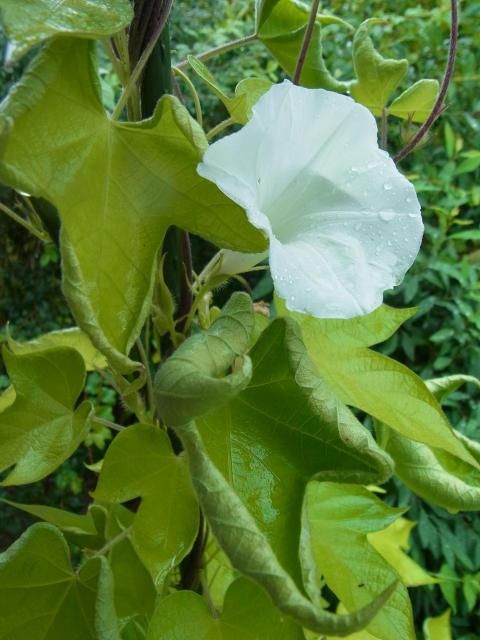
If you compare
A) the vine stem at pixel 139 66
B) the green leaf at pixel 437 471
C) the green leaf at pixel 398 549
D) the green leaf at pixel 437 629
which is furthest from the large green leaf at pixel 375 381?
the green leaf at pixel 437 629

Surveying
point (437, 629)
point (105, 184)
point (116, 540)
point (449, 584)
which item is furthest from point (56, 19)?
point (449, 584)

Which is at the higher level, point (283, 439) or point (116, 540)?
point (283, 439)

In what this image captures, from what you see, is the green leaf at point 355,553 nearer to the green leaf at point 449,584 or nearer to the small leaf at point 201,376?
the small leaf at point 201,376

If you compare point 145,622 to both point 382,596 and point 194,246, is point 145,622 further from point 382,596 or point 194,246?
point 194,246

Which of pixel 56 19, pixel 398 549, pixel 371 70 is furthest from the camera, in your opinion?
pixel 398 549

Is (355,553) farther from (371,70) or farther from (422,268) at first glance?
(422,268)

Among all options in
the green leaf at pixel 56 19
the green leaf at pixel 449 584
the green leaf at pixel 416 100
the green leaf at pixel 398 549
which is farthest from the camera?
the green leaf at pixel 449 584
